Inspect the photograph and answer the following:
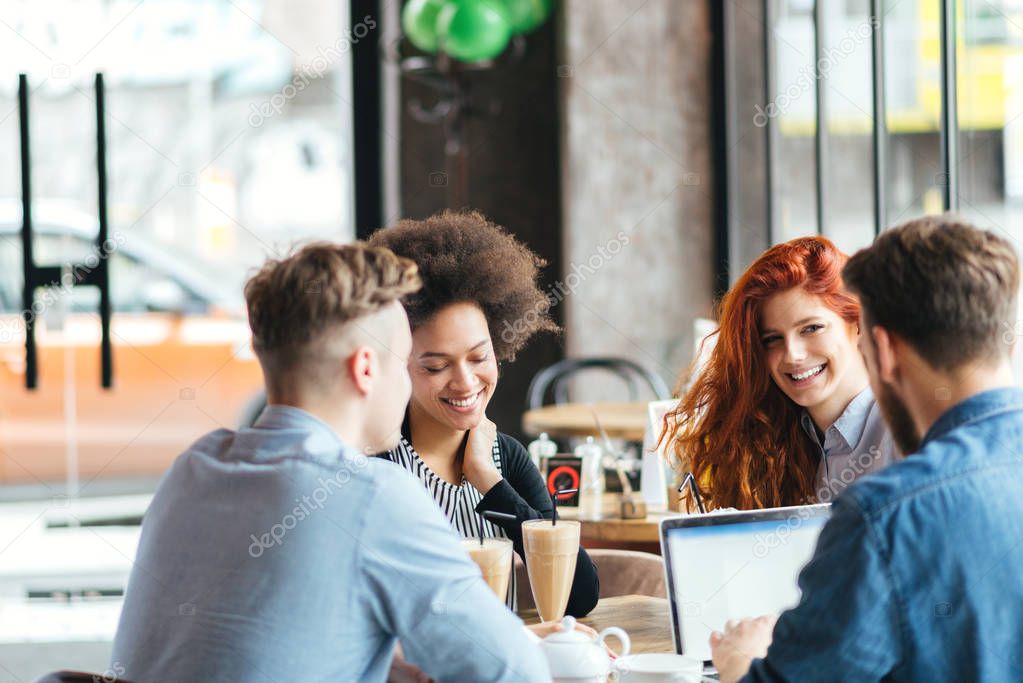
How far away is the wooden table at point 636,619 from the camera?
6.03 feet

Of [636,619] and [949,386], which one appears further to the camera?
[636,619]

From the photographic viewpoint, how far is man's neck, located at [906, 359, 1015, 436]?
1302 mm

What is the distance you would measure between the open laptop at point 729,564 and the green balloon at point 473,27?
3825 millimetres

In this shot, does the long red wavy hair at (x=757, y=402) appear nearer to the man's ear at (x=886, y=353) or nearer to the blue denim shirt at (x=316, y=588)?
the man's ear at (x=886, y=353)

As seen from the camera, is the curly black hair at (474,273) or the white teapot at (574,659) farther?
the curly black hair at (474,273)

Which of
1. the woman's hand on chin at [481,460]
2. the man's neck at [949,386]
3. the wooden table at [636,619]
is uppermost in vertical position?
the man's neck at [949,386]

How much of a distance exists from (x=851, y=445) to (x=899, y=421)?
3.05 feet

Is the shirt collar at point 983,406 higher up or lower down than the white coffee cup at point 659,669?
higher up

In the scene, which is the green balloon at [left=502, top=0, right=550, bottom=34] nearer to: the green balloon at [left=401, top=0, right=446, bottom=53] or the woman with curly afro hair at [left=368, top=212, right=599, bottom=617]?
the green balloon at [left=401, top=0, right=446, bottom=53]

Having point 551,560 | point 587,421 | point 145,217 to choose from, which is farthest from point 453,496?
point 145,217

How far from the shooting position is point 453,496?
2240 millimetres

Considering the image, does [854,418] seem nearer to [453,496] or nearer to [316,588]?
[453,496]

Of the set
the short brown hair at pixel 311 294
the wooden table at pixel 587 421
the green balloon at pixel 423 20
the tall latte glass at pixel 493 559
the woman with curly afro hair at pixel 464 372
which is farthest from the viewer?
the green balloon at pixel 423 20

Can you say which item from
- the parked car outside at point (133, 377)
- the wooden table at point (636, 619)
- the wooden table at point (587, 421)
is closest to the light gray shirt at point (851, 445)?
the wooden table at point (636, 619)
